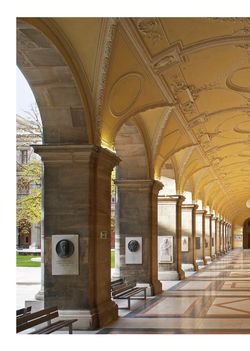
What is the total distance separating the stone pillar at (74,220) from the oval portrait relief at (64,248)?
0.15 m

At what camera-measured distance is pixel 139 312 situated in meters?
14.2

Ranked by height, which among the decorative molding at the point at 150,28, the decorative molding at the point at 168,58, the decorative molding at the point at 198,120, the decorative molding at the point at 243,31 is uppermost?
the decorative molding at the point at 243,31

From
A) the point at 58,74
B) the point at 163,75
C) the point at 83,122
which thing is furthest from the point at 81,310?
the point at 163,75

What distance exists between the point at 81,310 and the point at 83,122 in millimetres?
3642

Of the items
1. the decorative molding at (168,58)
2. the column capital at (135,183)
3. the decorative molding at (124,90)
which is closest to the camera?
the decorative molding at (168,58)

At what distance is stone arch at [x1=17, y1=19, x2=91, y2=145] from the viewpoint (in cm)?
1037

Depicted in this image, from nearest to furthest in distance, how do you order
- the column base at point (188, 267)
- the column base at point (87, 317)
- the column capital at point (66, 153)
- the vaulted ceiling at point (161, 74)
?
1. the vaulted ceiling at point (161, 74)
2. the column base at point (87, 317)
3. the column capital at point (66, 153)
4. the column base at point (188, 267)

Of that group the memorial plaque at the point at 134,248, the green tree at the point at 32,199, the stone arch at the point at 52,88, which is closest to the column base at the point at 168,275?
the memorial plaque at the point at 134,248

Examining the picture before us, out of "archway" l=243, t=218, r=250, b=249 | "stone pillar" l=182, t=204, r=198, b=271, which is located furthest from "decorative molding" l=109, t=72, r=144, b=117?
"archway" l=243, t=218, r=250, b=249

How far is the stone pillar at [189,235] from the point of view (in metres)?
29.4

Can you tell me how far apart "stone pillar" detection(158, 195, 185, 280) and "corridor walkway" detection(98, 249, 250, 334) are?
2061mm

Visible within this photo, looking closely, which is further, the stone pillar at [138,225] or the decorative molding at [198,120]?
the decorative molding at [198,120]

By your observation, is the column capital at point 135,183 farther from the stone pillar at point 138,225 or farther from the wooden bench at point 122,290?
the wooden bench at point 122,290

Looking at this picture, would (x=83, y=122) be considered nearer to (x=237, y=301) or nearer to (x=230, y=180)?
(x=237, y=301)
